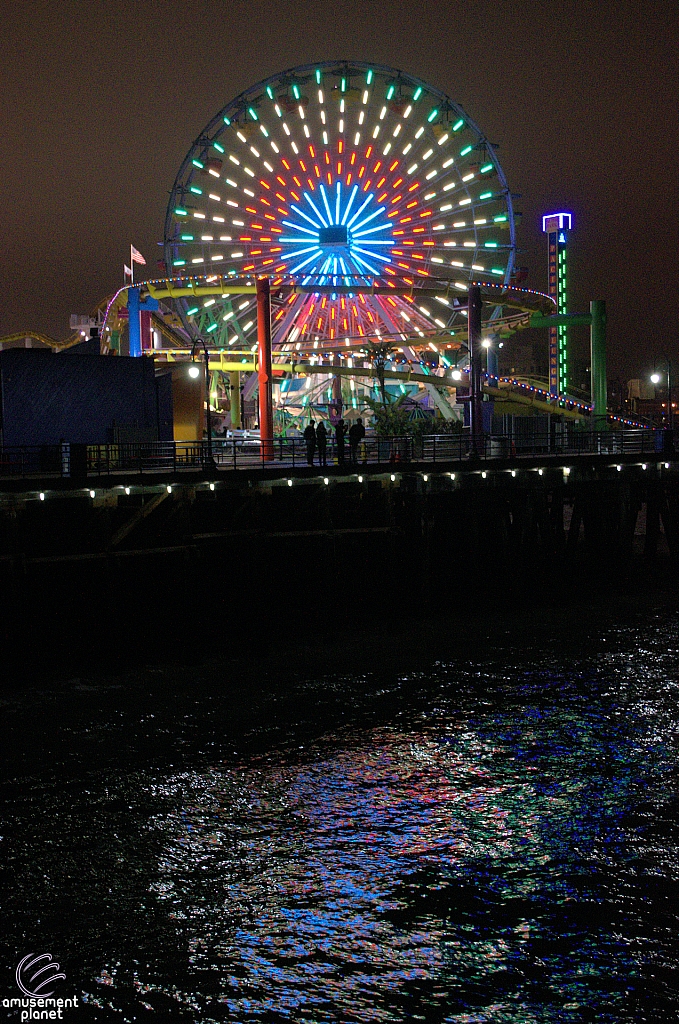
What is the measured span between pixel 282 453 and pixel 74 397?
312 inches

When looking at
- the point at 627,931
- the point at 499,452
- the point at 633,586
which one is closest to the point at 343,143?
the point at 499,452

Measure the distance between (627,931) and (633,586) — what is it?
23334 mm

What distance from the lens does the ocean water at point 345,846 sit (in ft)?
39.6

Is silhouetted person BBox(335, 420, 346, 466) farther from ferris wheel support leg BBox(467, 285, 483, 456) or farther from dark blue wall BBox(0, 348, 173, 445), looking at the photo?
dark blue wall BBox(0, 348, 173, 445)

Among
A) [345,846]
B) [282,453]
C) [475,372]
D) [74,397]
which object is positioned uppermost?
[475,372]

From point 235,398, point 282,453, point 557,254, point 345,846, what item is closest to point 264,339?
point 282,453

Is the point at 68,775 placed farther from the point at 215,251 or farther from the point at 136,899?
the point at 215,251

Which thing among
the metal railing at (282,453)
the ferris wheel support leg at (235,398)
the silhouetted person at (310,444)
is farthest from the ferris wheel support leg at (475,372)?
the ferris wheel support leg at (235,398)

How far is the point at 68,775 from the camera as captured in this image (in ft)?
59.0

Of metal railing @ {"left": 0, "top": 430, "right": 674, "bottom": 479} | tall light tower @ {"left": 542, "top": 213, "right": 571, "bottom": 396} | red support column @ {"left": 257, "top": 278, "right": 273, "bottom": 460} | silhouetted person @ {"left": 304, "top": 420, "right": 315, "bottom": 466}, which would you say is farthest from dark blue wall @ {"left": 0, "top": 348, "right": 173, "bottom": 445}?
tall light tower @ {"left": 542, "top": 213, "right": 571, "bottom": 396}

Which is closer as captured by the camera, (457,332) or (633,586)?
(633,586)

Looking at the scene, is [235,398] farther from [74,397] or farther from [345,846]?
[345,846]

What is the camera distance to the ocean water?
1207cm

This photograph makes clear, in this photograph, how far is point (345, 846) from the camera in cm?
1551
